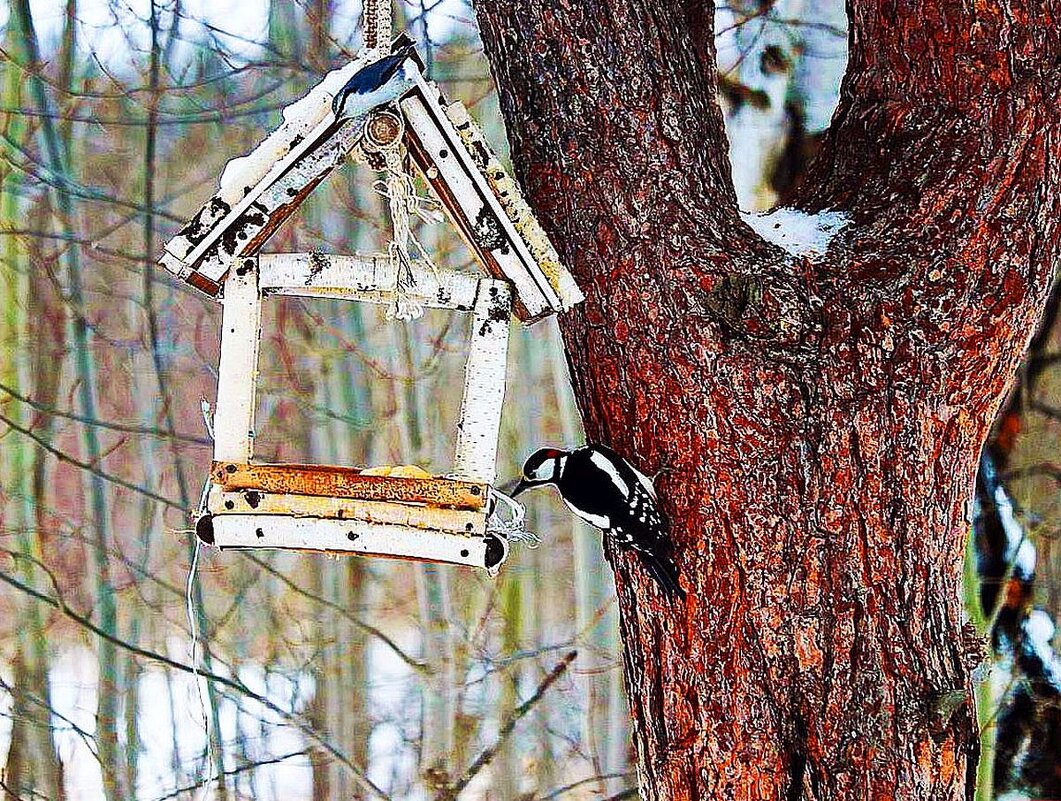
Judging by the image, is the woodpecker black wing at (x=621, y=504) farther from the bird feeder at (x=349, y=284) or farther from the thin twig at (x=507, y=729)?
the thin twig at (x=507, y=729)

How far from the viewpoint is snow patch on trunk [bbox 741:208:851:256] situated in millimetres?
1029

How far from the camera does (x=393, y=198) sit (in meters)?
0.83

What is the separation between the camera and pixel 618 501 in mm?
936

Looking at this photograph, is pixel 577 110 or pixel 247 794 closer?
pixel 577 110

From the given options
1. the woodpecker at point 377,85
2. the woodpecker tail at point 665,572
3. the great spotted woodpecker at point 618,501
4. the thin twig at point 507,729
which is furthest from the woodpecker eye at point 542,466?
the thin twig at point 507,729

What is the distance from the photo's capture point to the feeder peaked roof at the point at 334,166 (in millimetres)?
808

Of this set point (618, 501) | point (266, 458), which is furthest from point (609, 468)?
point (266, 458)

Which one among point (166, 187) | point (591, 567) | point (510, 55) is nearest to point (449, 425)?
point (591, 567)

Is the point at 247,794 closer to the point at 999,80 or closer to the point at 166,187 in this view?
the point at 166,187

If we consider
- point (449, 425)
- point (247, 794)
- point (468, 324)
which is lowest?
point (247, 794)

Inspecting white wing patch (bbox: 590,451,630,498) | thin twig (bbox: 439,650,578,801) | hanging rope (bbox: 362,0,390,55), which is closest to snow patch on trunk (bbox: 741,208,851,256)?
white wing patch (bbox: 590,451,630,498)

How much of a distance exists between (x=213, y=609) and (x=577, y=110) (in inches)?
54.1

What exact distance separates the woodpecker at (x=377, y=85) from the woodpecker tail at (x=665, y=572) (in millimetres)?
454

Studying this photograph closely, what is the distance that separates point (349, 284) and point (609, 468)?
27 cm
